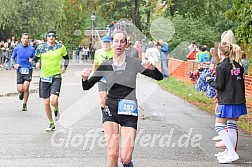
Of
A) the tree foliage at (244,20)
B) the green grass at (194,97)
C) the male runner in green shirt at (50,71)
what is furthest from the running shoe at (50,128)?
the tree foliage at (244,20)

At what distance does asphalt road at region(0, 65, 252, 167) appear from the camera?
8.82 metres

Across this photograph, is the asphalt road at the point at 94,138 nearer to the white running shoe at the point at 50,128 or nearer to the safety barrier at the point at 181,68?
the white running shoe at the point at 50,128

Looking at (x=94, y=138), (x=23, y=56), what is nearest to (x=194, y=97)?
(x=23, y=56)

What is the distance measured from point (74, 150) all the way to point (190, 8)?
3827 centimetres

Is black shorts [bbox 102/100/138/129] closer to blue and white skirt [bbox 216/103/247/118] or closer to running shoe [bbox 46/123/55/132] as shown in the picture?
blue and white skirt [bbox 216/103/247/118]

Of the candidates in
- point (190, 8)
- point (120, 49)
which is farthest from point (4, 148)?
point (190, 8)

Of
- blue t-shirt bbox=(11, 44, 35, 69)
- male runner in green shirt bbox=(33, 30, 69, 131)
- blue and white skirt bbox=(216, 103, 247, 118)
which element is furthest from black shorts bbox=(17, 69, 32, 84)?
blue and white skirt bbox=(216, 103, 247, 118)

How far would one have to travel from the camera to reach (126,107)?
714cm

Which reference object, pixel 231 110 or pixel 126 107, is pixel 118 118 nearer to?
pixel 126 107

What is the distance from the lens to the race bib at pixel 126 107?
714 cm

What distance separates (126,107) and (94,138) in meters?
3.80

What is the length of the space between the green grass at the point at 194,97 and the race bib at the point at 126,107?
5225 millimetres

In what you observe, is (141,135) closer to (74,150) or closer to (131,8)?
(74,150)

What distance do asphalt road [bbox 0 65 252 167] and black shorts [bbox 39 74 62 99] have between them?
708 mm
